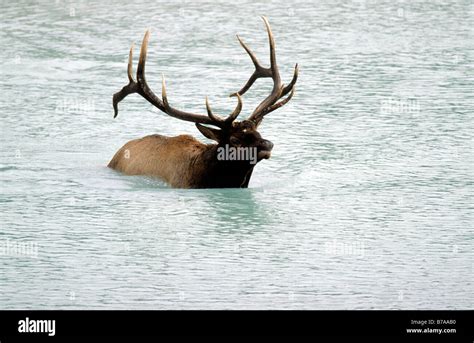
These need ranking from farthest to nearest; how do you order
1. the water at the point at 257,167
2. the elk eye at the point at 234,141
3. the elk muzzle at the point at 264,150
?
the elk eye at the point at 234,141
the elk muzzle at the point at 264,150
the water at the point at 257,167

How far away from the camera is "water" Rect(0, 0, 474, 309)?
8734 mm

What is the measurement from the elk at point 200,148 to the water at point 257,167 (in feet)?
0.43

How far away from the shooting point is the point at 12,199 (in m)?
11.0

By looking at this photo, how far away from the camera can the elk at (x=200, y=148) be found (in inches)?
423

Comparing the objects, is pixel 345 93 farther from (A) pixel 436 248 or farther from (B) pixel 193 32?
(A) pixel 436 248

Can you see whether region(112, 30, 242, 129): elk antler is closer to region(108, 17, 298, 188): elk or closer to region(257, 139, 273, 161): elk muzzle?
region(108, 17, 298, 188): elk

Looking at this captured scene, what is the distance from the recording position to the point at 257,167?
12.3 meters

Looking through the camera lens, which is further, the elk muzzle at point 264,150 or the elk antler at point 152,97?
the elk antler at point 152,97

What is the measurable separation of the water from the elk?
132mm

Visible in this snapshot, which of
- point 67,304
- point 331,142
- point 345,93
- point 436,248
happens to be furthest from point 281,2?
point 67,304

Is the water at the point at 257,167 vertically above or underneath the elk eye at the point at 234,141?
underneath

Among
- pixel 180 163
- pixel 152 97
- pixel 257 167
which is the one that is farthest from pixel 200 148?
pixel 257 167

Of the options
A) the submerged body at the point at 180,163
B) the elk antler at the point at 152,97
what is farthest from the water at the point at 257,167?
the elk antler at the point at 152,97

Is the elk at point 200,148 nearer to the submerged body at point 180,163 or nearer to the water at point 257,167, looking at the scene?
the submerged body at point 180,163
